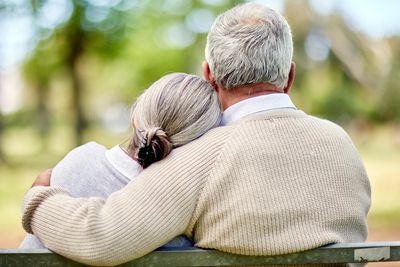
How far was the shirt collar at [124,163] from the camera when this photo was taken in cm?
253

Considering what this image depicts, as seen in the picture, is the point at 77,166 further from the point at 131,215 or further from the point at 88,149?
the point at 131,215

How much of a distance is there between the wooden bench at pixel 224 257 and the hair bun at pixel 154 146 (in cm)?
28

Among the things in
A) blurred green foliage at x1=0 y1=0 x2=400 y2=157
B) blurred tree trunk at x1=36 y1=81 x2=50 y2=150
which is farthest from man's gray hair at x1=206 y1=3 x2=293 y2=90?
blurred tree trunk at x1=36 y1=81 x2=50 y2=150

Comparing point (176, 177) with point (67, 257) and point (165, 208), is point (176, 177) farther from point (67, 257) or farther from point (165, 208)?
point (67, 257)

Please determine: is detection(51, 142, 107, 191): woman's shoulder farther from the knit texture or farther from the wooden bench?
the wooden bench

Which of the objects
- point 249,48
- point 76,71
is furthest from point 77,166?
point 76,71

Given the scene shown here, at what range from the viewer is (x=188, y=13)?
29.5 m

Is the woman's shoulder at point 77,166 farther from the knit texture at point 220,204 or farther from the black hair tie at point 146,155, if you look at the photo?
the black hair tie at point 146,155

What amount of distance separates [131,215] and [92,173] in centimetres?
30

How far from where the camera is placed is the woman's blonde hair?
2.39 meters

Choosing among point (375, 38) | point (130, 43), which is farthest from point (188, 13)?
point (375, 38)

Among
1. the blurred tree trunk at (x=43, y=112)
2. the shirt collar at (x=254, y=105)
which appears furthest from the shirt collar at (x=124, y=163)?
the blurred tree trunk at (x=43, y=112)

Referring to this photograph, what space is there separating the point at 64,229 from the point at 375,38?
4598 cm

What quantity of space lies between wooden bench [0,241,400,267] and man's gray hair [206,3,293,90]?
561 millimetres
